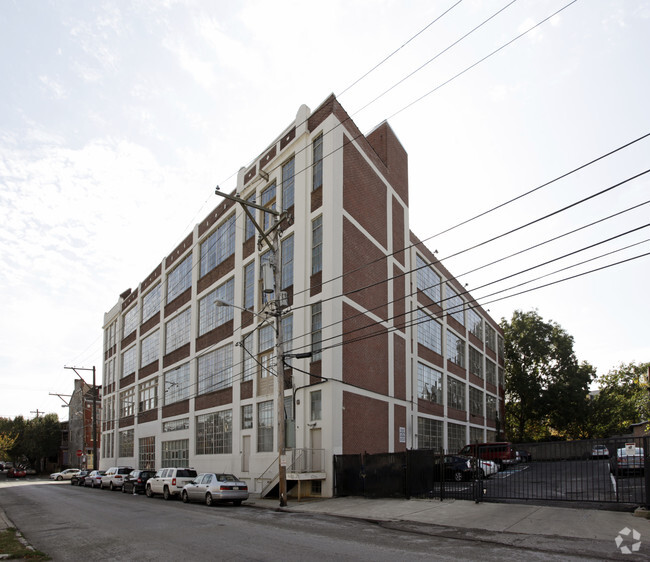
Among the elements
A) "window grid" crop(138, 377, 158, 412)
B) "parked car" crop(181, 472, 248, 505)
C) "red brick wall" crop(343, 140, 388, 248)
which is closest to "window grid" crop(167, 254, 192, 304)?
"window grid" crop(138, 377, 158, 412)

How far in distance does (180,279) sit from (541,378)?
4413cm

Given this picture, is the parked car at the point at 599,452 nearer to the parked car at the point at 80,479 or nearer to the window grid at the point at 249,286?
the window grid at the point at 249,286

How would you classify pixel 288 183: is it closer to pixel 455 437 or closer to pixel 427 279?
pixel 427 279

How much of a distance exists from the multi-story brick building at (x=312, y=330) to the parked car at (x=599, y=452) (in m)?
5.54

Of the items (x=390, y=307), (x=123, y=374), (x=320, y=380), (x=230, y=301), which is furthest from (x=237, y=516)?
(x=123, y=374)

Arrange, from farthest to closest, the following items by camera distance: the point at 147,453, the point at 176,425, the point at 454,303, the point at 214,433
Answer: the point at 454,303 < the point at 147,453 < the point at 176,425 < the point at 214,433

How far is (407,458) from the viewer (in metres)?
20.6

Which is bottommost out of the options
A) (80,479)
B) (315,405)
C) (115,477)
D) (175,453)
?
(80,479)

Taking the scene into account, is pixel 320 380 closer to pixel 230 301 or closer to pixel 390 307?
pixel 390 307

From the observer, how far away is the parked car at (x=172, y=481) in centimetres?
2752

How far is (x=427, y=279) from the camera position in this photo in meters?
43.6

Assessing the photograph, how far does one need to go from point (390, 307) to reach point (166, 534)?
20.6 metres

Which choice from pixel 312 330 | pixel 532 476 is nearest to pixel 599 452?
pixel 532 476

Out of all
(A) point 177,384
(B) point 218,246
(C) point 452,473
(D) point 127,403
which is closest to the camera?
(C) point 452,473
